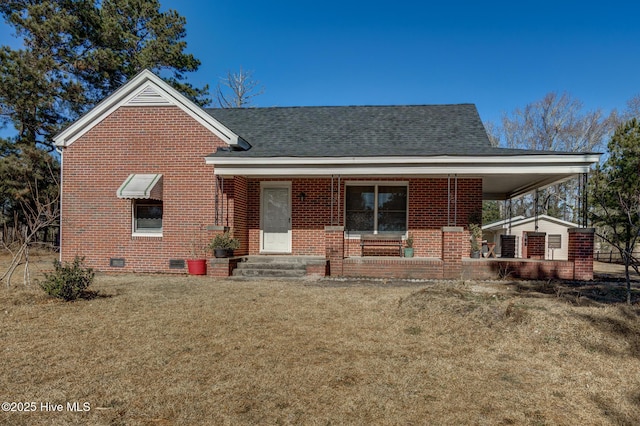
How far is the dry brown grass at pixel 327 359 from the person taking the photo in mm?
3049

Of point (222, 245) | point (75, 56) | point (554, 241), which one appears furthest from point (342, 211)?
point (75, 56)

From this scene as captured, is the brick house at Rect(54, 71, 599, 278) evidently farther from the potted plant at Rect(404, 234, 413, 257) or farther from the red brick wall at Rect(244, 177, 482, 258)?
the potted plant at Rect(404, 234, 413, 257)

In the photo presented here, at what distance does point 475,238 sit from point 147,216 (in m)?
Result: 9.89

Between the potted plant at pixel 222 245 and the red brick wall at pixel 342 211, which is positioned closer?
the potted plant at pixel 222 245

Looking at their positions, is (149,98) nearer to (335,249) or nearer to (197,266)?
(197,266)

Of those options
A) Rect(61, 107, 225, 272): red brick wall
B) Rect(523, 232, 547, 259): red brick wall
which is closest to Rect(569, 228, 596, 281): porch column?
Rect(523, 232, 547, 259): red brick wall

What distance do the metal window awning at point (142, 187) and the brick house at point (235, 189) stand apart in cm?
3

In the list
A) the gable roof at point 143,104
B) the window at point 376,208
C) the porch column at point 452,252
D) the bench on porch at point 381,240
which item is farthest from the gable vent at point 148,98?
the porch column at point 452,252

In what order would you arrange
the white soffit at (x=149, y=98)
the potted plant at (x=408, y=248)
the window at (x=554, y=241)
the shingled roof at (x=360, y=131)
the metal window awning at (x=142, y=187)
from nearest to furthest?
the metal window awning at (x=142, y=187)
the shingled roof at (x=360, y=131)
the potted plant at (x=408, y=248)
the white soffit at (x=149, y=98)
the window at (x=554, y=241)

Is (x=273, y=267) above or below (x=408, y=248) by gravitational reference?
below

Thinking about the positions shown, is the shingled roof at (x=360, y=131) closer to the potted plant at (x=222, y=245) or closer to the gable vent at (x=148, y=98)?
the potted plant at (x=222, y=245)

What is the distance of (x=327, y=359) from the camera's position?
4.17m

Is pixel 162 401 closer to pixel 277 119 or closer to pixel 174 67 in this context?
pixel 277 119

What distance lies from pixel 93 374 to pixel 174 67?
26.6 meters
